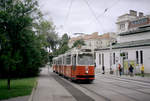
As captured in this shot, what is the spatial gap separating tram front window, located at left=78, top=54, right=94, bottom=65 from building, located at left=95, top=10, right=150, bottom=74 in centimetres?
1560

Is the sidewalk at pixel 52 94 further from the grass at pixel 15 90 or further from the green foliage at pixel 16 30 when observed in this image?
the green foliage at pixel 16 30

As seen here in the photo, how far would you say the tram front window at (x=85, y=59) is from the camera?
763 inches

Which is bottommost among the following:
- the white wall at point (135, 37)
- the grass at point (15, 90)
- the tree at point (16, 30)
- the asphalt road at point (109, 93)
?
the asphalt road at point (109, 93)

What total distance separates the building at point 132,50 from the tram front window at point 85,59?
15.6 meters

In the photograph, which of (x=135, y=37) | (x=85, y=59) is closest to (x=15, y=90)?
(x=85, y=59)

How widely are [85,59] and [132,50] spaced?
74.6 feet

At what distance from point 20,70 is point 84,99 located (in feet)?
65.1

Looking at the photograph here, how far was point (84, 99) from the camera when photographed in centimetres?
1097

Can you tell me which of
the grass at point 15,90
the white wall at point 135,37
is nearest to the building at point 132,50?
the white wall at point 135,37

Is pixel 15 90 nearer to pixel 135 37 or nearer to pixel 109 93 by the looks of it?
A: pixel 109 93

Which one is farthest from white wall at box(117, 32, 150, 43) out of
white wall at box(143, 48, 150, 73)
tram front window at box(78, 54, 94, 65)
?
tram front window at box(78, 54, 94, 65)

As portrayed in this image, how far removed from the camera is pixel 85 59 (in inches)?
770

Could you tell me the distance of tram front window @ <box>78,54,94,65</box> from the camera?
19373mm

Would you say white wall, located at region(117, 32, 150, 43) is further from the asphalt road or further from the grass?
the grass
